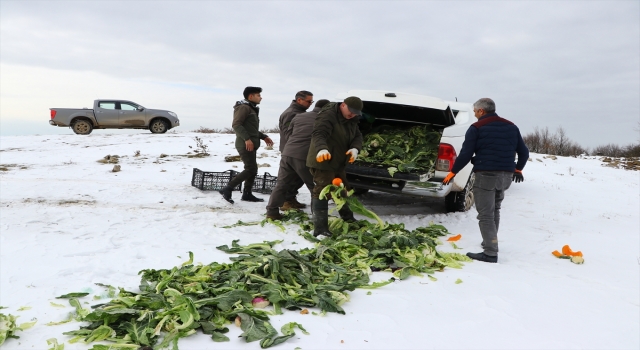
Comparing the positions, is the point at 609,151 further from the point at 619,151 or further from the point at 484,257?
the point at 484,257

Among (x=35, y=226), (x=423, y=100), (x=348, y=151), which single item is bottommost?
(x=35, y=226)

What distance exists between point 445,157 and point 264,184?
13.3 ft

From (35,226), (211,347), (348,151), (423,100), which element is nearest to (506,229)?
(423,100)

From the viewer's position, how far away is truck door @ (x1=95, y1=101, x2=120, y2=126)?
18719mm

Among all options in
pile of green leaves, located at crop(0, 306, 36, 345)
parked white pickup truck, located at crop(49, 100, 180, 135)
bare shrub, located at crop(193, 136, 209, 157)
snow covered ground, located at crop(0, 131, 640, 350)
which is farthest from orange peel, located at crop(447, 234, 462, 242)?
parked white pickup truck, located at crop(49, 100, 180, 135)

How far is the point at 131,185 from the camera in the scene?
9.07 meters

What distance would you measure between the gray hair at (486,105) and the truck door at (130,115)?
17107mm

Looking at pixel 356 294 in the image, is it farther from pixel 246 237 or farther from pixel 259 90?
pixel 259 90

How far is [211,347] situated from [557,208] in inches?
312

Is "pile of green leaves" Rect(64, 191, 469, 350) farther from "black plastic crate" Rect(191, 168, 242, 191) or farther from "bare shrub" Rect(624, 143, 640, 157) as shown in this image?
"bare shrub" Rect(624, 143, 640, 157)

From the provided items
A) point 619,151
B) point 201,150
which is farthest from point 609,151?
point 201,150

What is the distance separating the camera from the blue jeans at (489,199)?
17.0 feet

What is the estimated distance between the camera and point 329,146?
5.76 metres

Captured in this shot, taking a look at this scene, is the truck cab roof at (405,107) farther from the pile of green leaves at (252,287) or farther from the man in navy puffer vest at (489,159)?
the pile of green leaves at (252,287)
